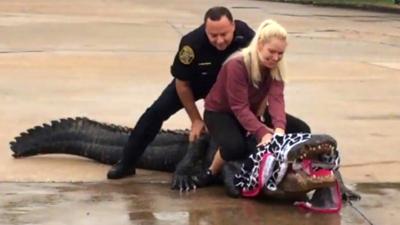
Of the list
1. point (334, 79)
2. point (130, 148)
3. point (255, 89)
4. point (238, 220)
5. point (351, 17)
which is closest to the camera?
point (238, 220)

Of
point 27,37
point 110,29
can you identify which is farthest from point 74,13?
point 27,37

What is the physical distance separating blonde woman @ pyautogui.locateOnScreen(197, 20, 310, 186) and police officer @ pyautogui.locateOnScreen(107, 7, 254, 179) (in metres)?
0.18

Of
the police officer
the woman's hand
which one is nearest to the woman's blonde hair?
the police officer

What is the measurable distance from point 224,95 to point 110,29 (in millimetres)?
12380

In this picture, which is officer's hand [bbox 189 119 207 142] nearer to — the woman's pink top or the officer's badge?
the woman's pink top

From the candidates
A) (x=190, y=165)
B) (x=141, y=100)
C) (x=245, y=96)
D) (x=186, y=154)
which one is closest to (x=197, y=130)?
(x=186, y=154)

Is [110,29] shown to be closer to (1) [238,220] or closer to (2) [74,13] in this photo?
(2) [74,13]

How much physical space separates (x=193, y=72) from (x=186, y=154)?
60 cm

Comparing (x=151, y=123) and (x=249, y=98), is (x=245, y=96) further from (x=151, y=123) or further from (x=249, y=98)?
Answer: (x=151, y=123)

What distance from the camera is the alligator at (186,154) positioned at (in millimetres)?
5754

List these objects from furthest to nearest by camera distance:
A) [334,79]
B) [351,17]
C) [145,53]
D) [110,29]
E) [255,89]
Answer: [351,17] → [110,29] → [145,53] → [334,79] → [255,89]

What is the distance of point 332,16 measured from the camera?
2534 cm

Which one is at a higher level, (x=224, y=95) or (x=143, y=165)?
(x=224, y=95)

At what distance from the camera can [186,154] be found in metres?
6.70
